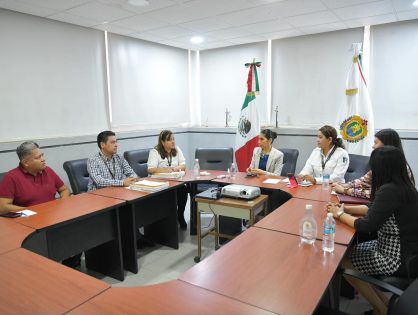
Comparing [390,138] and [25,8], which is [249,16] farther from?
[25,8]

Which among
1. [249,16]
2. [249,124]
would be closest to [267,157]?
[249,124]

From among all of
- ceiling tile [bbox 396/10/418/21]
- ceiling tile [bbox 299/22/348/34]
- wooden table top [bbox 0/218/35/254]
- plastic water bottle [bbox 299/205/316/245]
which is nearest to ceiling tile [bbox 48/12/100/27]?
wooden table top [bbox 0/218/35/254]

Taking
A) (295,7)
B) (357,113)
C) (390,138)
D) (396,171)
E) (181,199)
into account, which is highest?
(295,7)

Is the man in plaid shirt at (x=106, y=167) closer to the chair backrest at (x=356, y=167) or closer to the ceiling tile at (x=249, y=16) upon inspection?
the ceiling tile at (x=249, y=16)

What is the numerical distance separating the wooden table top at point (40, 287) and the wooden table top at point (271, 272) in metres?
0.42

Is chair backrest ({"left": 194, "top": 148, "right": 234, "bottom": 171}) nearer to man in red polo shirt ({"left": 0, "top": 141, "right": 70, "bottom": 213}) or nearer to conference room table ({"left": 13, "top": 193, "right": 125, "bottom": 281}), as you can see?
conference room table ({"left": 13, "top": 193, "right": 125, "bottom": 281})

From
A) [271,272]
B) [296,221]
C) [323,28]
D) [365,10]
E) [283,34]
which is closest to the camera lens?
[271,272]

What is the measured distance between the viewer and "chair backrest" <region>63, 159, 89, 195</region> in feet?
10.4

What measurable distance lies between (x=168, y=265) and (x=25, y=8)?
119 inches

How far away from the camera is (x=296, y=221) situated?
79.4 inches

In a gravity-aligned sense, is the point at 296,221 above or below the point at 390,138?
below

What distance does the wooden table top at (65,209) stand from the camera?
203 cm

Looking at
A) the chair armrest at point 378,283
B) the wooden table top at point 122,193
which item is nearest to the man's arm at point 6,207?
the wooden table top at point 122,193

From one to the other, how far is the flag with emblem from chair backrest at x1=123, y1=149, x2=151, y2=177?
2.69 meters
